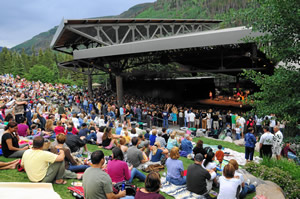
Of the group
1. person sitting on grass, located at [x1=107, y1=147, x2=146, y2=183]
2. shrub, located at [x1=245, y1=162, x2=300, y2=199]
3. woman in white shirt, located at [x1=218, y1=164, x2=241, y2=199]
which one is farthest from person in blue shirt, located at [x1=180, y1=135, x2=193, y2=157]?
woman in white shirt, located at [x1=218, y1=164, x2=241, y2=199]

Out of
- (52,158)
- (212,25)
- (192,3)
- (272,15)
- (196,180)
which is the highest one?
(192,3)

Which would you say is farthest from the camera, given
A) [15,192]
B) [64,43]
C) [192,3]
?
[192,3]

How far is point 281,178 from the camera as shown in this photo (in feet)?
19.6

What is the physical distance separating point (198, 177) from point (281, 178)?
2.58m

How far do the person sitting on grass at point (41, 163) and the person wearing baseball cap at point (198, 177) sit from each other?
282 cm

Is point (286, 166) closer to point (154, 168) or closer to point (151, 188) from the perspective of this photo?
point (154, 168)

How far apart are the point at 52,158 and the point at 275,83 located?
16.9ft

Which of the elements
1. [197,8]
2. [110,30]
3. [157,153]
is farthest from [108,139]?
[197,8]

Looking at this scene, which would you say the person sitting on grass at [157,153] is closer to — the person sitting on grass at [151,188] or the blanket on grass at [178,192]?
the blanket on grass at [178,192]

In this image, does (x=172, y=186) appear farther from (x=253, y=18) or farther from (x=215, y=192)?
(x=253, y=18)

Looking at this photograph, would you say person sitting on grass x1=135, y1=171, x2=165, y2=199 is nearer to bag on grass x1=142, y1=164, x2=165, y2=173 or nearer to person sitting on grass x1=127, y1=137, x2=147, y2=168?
person sitting on grass x1=127, y1=137, x2=147, y2=168

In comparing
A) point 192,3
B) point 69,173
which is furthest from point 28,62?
point 192,3

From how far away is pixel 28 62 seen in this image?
8300 cm

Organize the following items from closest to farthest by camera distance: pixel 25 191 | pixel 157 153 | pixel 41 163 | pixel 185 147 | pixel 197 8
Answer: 1. pixel 25 191
2. pixel 41 163
3. pixel 157 153
4. pixel 185 147
5. pixel 197 8
